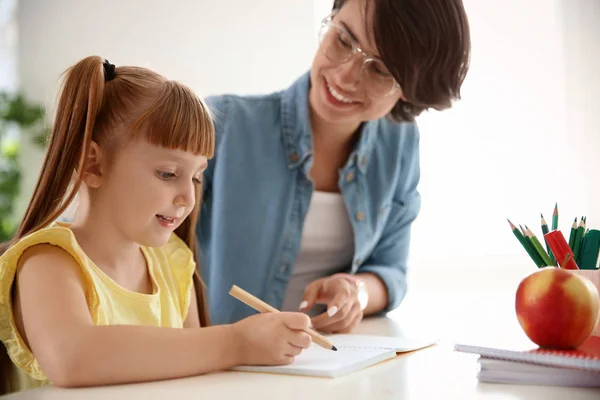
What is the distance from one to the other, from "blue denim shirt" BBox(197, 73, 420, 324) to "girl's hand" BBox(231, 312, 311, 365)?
1.97ft

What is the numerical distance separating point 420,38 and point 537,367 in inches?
27.7

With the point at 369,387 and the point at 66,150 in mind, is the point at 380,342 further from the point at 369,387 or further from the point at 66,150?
the point at 66,150

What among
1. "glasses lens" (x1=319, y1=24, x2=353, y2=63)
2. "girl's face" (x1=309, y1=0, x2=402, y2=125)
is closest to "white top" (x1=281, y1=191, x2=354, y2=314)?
"girl's face" (x1=309, y1=0, x2=402, y2=125)

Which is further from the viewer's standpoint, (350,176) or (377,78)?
(350,176)

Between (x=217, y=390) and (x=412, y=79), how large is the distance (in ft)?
2.62

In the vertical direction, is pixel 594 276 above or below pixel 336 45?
below

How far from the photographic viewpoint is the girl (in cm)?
84

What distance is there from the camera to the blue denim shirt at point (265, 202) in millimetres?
1557

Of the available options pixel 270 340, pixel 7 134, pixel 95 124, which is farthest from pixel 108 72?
pixel 7 134

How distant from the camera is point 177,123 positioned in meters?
1.05

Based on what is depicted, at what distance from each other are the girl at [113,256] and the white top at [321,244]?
41 cm

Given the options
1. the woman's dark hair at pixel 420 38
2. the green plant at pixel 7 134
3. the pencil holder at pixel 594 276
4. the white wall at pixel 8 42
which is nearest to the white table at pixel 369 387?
the pencil holder at pixel 594 276

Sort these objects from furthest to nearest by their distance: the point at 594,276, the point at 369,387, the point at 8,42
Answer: the point at 8,42 < the point at 594,276 < the point at 369,387

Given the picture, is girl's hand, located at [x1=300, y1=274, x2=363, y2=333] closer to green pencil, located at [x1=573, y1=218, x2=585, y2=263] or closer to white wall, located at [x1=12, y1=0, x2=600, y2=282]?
green pencil, located at [x1=573, y1=218, x2=585, y2=263]
